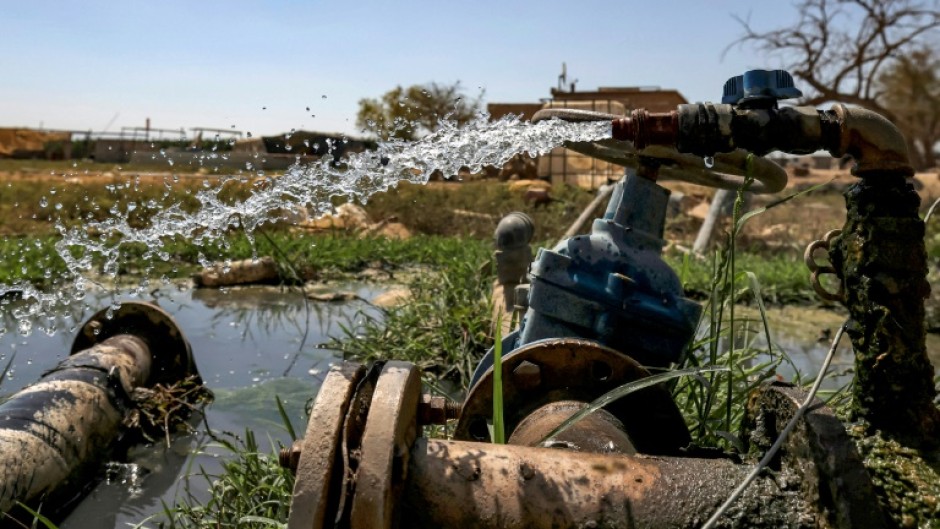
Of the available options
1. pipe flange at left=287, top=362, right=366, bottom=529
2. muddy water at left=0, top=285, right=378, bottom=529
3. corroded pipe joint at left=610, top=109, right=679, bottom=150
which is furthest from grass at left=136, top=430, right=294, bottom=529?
corroded pipe joint at left=610, top=109, right=679, bottom=150

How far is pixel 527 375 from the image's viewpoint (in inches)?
73.5

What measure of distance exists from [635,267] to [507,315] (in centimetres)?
178

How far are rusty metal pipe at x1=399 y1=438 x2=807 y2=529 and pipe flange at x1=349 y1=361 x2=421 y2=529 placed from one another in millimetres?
61

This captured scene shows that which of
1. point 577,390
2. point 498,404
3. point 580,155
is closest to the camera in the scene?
point 498,404

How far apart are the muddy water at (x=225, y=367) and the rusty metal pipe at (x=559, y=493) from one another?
143 centimetres

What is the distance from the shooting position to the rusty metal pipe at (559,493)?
4.42 feet

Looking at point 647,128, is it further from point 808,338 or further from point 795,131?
point 808,338

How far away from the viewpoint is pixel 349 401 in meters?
1.31

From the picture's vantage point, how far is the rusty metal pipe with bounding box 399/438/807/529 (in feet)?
4.42

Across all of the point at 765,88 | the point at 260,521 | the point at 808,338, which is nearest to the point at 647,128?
the point at 765,88

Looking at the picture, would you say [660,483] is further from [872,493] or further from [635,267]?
[635,267]

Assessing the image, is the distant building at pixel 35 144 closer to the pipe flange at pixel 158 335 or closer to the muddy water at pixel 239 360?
the muddy water at pixel 239 360

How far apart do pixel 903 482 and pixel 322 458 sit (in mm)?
892

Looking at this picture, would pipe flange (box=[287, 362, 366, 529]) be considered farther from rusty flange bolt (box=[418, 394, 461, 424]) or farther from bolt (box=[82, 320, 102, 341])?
bolt (box=[82, 320, 102, 341])
